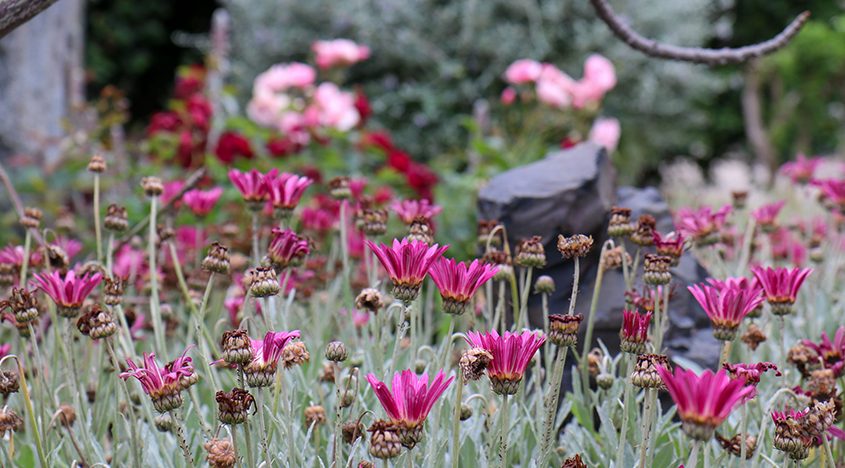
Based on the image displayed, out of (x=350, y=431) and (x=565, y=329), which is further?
(x=350, y=431)

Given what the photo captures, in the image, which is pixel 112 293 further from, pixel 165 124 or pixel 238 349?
pixel 165 124

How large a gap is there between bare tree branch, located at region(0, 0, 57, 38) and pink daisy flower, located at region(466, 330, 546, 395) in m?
0.78

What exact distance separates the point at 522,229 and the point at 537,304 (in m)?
0.18

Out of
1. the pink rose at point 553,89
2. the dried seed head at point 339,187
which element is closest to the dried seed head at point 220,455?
the dried seed head at point 339,187

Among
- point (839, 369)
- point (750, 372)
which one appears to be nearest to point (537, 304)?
point (839, 369)

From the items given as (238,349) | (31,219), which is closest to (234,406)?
(238,349)

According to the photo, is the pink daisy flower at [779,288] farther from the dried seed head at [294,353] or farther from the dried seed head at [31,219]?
the dried seed head at [31,219]

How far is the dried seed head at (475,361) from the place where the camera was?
901mm

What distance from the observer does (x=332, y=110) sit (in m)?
4.07

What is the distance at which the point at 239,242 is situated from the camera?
9.41 feet

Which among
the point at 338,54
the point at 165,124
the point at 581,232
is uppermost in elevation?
the point at 338,54

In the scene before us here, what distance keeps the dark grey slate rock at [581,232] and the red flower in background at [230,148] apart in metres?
1.96

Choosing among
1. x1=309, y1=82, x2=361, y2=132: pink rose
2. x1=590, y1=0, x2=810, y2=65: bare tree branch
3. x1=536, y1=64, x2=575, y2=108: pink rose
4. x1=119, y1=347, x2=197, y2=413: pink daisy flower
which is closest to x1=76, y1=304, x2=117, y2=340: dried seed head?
x1=119, y1=347, x2=197, y2=413: pink daisy flower

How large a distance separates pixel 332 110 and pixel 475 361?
330 cm
